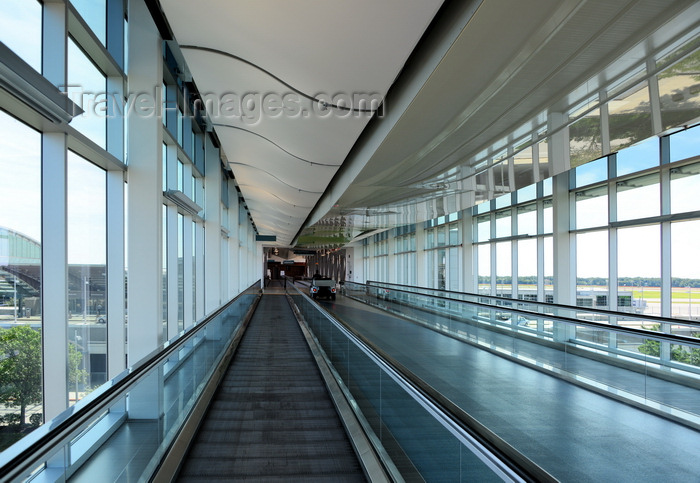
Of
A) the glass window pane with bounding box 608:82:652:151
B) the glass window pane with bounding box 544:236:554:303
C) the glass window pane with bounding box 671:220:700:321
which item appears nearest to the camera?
the glass window pane with bounding box 608:82:652:151

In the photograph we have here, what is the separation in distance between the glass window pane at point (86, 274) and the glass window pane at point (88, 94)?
38 cm

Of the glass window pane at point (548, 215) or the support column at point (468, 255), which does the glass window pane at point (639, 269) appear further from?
the support column at point (468, 255)

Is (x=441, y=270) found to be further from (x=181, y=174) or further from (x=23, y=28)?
(x=23, y=28)

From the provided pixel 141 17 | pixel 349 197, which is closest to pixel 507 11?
pixel 141 17

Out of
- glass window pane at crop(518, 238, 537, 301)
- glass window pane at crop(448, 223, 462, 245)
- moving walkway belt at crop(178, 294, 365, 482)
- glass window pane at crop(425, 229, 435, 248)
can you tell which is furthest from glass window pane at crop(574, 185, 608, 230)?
glass window pane at crop(425, 229, 435, 248)

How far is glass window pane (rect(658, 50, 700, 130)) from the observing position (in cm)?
437

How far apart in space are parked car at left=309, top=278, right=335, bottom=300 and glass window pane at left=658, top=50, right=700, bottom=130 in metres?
19.5

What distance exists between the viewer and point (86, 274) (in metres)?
5.18

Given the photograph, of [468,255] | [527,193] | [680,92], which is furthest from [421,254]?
[680,92]

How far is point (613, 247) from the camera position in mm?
9859

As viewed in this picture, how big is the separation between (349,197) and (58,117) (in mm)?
9584

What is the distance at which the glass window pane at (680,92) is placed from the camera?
4.37 meters

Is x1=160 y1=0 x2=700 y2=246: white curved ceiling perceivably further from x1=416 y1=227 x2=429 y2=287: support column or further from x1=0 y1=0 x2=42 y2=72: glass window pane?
x1=416 y1=227 x2=429 y2=287: support column

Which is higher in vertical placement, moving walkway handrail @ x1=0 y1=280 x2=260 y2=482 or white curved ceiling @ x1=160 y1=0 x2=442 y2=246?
white curved ceiling @ x1=160 y1=0 x2=442 y2=246
